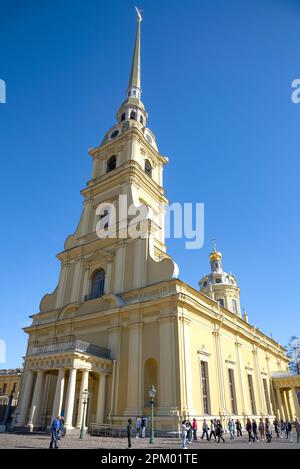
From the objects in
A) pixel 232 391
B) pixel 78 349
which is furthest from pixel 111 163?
pixel 232 391

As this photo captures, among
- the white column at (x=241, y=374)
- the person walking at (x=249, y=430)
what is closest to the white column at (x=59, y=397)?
the person walking at (x=249, y=430)

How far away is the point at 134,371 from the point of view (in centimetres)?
1994

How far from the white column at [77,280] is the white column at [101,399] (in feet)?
24.8

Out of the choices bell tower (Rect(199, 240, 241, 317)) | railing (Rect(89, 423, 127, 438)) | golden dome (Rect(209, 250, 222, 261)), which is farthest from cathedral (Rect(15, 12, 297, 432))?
golden dome (Rect(209, 250, 222, 261))

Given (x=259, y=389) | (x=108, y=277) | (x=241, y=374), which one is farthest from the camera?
(x=259, y=389)

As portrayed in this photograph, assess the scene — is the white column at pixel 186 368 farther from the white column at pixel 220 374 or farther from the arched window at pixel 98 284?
the arched window at pixel 98 284

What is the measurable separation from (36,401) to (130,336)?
22.6 feet

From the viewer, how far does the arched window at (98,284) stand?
26031 mm

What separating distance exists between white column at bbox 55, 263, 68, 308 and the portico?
6.56 m

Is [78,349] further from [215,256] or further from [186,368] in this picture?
[215,256]

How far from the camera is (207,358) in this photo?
2197 cm

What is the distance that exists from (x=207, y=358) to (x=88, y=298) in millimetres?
10311
